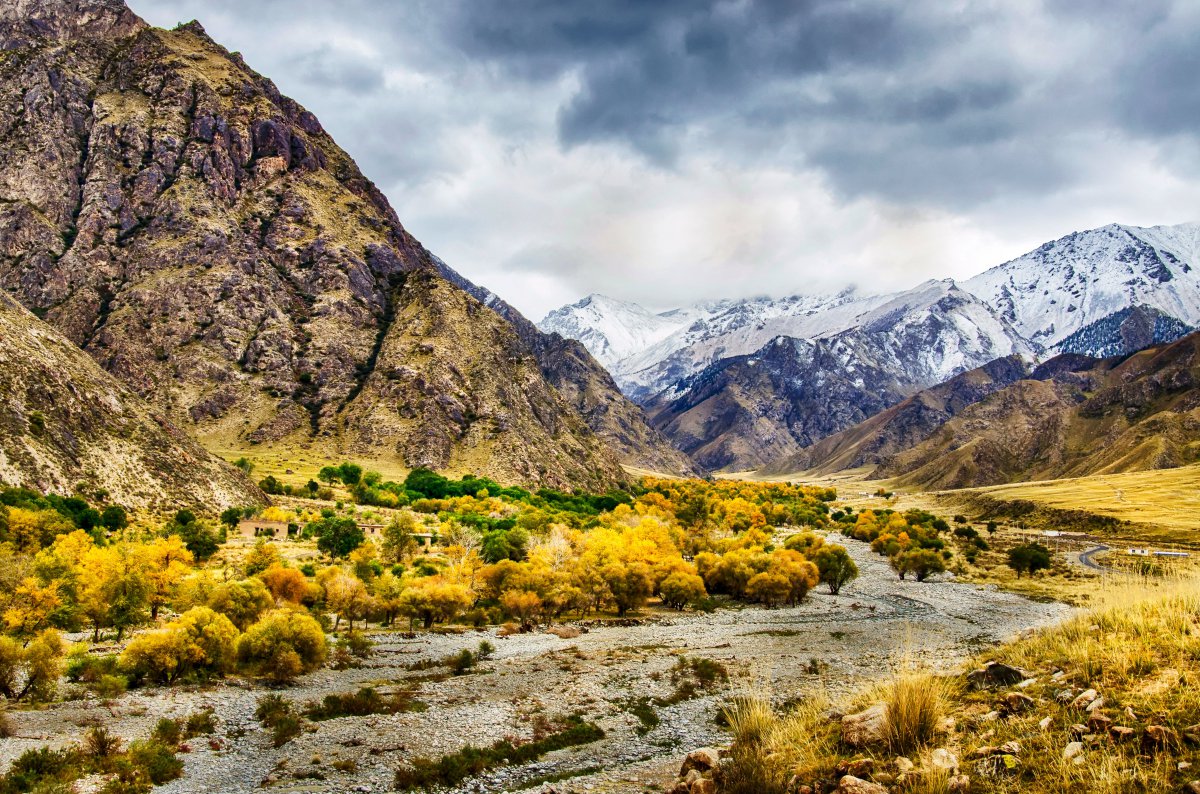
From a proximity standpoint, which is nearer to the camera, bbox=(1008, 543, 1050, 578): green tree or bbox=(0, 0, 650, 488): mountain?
bbox=(1008, 543, 1050, 578): green tree

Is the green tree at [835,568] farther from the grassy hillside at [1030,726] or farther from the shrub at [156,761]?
the shrub at [156,761]

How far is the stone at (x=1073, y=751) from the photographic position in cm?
1098

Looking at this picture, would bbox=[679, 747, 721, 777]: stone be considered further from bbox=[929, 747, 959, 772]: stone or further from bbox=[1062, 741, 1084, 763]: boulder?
bbox=[1062, 741, 1084, 763]: boulder

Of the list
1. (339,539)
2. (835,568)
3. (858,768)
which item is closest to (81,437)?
(339,539)

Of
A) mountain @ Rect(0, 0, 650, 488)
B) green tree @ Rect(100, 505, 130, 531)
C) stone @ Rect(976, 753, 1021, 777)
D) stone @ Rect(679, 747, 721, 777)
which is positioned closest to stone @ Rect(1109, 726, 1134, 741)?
stone @ Rect(976, 753, 1021, 777)

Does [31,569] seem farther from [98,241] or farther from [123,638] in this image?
[98,241]

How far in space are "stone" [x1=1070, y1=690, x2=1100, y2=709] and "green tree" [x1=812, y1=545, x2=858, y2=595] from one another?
6915 centimetres

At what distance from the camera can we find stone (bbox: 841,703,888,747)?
1399 cm

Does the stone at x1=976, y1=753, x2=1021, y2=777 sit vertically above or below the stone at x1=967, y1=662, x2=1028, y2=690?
above

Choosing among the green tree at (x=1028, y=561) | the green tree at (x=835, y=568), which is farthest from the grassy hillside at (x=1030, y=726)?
the green tree at (x=1028, y=561)

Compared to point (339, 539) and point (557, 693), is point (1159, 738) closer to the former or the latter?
point (557, 693)

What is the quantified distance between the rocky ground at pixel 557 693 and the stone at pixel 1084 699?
9.79 ft

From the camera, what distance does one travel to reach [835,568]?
261 ft

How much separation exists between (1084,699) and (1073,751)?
252 cm
